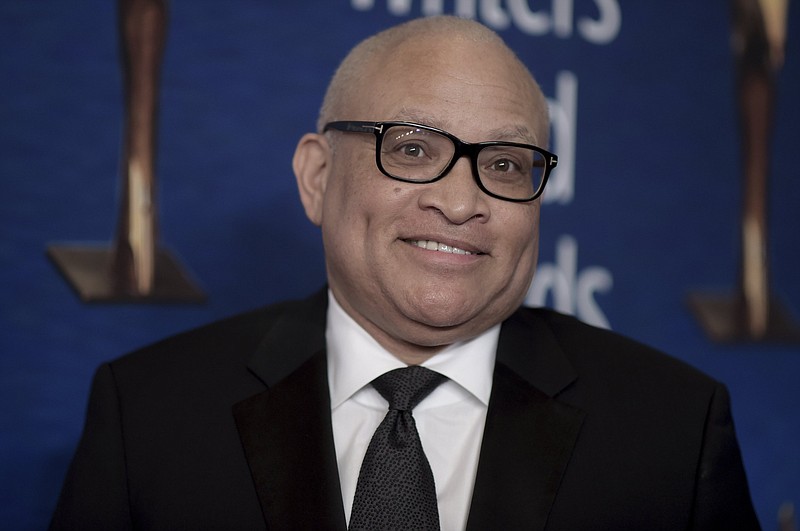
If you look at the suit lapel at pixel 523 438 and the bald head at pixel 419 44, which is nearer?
the suit lapel at pixel 523 438

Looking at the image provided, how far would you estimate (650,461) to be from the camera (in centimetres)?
146

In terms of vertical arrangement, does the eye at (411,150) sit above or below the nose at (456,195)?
above

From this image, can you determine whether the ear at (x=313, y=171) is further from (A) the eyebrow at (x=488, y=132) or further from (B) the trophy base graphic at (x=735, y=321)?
(B) the trophy base graphic at (x=735, y=321)

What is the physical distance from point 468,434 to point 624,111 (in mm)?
1191

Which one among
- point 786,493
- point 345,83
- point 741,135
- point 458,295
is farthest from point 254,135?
point 786,493

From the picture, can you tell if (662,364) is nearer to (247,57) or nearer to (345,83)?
(345,83)

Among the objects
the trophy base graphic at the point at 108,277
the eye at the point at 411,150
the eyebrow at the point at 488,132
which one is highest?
the eyebrow at the point at 488,132

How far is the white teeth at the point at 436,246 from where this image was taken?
140cm

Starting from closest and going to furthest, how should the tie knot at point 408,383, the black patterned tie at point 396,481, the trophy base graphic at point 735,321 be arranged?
the black patterned tie at point 396,481, the tie knot at point 408,383, the trophy base graphic at point 735,321

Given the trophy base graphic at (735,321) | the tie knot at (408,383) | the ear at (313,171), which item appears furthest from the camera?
the trophy base graphic at (735,321)

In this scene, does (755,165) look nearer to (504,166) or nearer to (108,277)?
(504,166)

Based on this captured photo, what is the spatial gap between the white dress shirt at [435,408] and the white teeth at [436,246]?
0.18 meters

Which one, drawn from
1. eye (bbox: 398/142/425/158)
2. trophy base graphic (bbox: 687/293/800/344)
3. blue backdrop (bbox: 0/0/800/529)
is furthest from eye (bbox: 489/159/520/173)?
trophy base graphic (bbox: 687/293/800/344)

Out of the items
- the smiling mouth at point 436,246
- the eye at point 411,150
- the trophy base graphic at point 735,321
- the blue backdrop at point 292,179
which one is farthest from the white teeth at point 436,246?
the trophy base graphic at point 735,321
